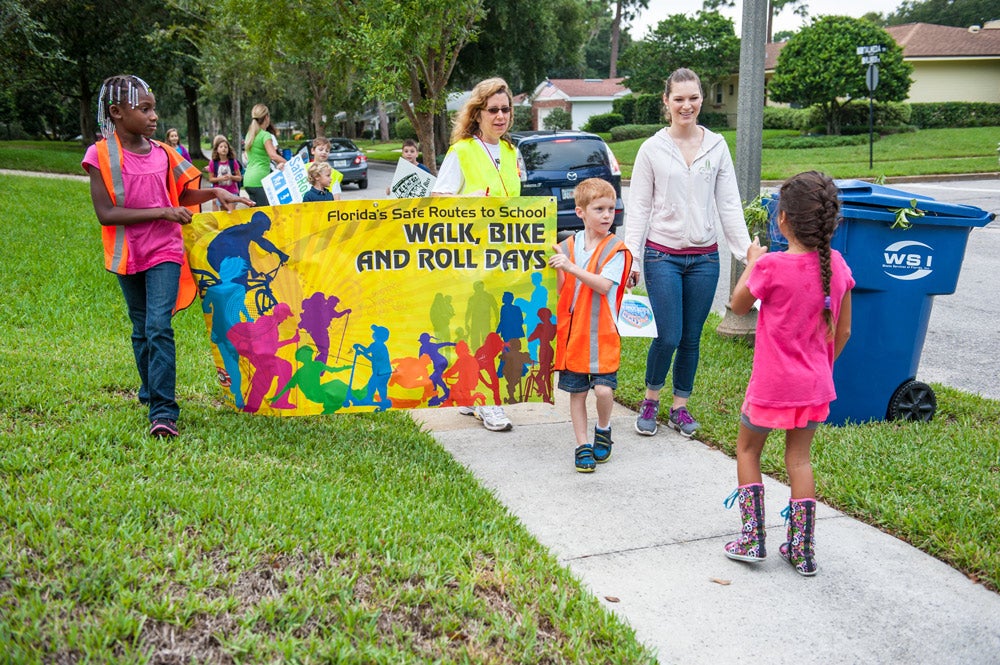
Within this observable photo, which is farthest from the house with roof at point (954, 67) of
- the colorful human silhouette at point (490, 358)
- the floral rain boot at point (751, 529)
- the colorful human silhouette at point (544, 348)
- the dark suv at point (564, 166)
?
the floral rain boot at point (751, 529)

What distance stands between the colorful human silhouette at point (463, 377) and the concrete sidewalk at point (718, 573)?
1.00ft

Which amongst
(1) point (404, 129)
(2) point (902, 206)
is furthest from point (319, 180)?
(1) point (404, 129)

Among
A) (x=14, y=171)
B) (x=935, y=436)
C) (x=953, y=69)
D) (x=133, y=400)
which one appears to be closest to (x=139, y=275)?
(x=133, y=400)

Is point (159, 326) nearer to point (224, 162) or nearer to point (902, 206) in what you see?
point (902, 206)

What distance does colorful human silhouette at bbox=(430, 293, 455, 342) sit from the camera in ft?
16.4

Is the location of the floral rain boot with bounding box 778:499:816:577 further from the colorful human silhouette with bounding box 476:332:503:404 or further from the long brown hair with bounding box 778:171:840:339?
the colorful human silhouette with bounding box 476:332:503:404

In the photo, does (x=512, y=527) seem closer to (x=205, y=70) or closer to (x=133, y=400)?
(x=133, y=400)

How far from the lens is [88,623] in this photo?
274 centimetres

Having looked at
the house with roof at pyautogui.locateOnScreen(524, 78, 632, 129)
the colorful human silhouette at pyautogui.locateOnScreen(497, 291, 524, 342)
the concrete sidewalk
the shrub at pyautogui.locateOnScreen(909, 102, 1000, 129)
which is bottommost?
the concrete sidewalk

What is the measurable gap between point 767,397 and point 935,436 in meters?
2.02

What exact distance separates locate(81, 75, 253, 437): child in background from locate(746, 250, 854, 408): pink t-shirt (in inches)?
105

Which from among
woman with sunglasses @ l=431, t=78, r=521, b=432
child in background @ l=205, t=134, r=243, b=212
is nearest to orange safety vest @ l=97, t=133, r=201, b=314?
woman with sunglasses @ l=431, t=78, r=521, b=432

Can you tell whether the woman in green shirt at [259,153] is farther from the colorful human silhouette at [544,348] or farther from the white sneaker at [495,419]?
the colorful human silhouette at [544,348]

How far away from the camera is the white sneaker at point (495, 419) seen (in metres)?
5.54
